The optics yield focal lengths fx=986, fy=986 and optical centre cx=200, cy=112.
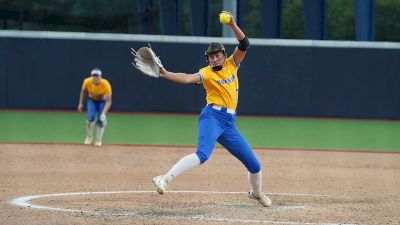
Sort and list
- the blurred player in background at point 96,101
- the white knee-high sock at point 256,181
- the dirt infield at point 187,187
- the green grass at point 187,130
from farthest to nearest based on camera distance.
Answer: the green grass at point 187,130, the blurred player in background at point 96,101, the white knee-high sock at point 256,181, the dirt infield at point 187,187

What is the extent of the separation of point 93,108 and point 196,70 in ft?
28.1

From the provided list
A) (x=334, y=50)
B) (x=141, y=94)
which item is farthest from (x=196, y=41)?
(x=334, y=50)

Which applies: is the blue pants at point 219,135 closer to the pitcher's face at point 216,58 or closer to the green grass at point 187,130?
the pitcher's face at point 216,58

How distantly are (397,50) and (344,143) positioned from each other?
285 inches

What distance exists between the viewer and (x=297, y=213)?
10680mm

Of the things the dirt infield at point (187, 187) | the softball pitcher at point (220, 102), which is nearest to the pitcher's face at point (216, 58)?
the softball pitcher at point (220, 102)

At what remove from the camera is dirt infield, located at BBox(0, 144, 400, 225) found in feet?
34.0

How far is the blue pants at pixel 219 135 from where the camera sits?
10.6 metres

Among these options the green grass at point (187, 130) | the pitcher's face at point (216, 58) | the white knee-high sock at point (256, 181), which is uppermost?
the pitcher's face at point (216, 58)

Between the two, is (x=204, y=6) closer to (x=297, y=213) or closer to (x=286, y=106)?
(x=286, y=106)

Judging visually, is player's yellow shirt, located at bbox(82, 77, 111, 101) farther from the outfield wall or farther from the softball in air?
the softball in air

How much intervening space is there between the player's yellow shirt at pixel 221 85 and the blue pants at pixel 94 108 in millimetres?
8810

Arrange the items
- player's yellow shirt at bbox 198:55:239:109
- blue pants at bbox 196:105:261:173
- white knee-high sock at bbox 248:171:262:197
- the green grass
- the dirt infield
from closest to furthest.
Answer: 1. the dirt infield
2. blue pants at bbox 196:105:261:173
3. player's yellow shirt at bbox 198:55:239:109
4. white knee-high sock at bbox 248:171:262:197
5. the green grass

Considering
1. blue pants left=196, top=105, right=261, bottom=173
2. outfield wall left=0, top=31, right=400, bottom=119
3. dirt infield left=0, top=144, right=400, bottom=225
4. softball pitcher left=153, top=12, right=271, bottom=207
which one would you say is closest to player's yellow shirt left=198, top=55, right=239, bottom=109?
softball pitcher left=153, top=12, right=271, bottom=207
